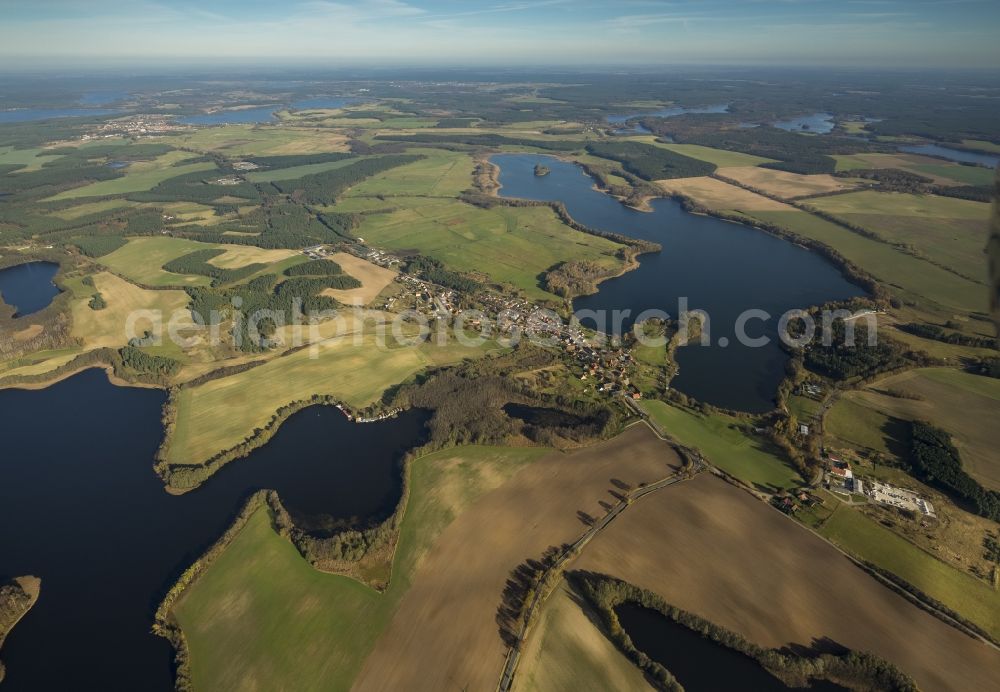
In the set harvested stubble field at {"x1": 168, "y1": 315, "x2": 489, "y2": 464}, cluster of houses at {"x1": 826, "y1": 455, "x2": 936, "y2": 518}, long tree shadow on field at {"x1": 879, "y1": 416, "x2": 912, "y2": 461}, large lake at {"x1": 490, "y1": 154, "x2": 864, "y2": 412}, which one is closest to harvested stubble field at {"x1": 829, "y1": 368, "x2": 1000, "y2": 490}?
long tree shadow on field at {"x1": 879, "y1": 416, "x2": 912, "y2": 461}

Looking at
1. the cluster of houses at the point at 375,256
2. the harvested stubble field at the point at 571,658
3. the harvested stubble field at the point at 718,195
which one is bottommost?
the harvested stubble field at the point at 571,658

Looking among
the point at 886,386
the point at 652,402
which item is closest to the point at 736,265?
the point at 886,386

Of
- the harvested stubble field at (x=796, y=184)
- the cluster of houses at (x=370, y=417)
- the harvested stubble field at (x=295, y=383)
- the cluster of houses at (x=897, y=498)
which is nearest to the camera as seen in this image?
the cluster of houses at (x=897, y=498)

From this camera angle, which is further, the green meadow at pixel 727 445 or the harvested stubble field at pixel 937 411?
the harvested stubble field at pixel 937 411

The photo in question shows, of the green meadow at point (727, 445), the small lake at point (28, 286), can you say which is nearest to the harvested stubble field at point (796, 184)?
the green meadow at point (727, 445)

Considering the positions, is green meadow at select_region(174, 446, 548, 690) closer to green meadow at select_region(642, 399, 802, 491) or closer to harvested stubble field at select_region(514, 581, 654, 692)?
harvested stubble field at select_region(514, 581, 654, 692)

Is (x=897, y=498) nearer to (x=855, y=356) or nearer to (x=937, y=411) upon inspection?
(x=937, y=411)

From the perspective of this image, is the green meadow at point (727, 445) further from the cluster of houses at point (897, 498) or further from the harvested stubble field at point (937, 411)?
the harvested stubble field at point (937, 411)

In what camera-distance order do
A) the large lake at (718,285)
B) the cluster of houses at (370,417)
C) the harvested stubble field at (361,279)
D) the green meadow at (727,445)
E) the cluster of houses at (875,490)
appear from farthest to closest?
1. the harvested stubble field at (361,279)
2. the large lake at (718,285)
3. the cluster of houses at (370,417)
4. the green meadow at (727,445)
5. the cluster of houses at (875,490)
